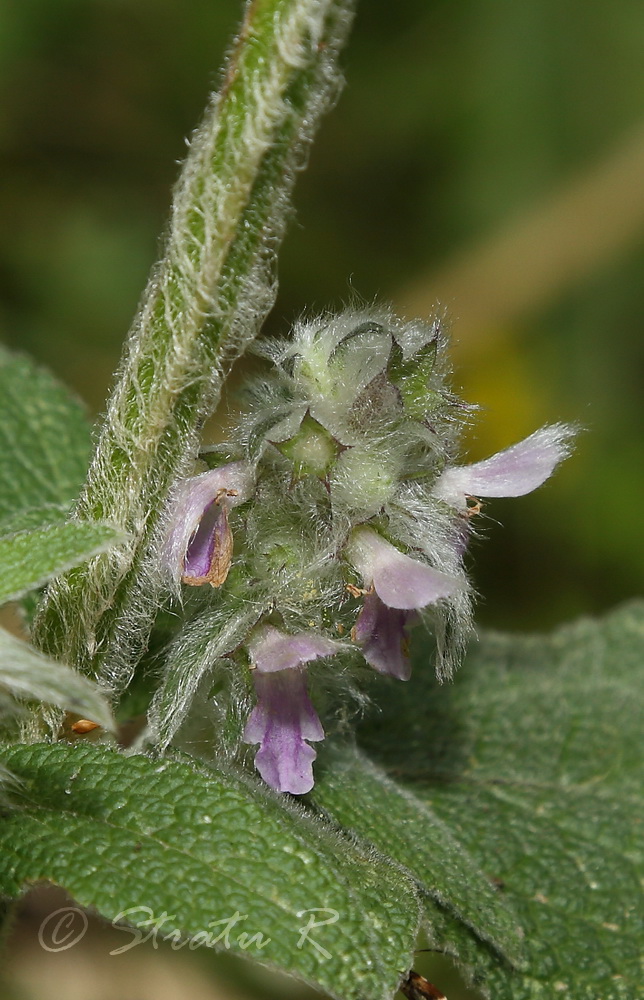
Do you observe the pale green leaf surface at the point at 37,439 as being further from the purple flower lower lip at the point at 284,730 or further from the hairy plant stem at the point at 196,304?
the purple flower lower lip at the point at 284,730

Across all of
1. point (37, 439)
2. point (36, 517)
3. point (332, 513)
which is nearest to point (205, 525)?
point (332, 513)

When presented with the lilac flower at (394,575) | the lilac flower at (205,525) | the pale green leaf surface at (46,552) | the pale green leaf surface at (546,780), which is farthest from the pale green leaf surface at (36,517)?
the pale green leaf surface at (546,780)

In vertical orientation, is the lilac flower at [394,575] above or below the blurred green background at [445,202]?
below

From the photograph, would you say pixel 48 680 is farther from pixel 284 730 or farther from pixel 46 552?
pixel 284 730

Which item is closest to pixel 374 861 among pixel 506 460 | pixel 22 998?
pixel 506 460

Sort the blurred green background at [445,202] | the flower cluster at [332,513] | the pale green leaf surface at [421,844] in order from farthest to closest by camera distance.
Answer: the blurred green background at [445,202] → the pale green leaf surface at [421,844] → the flower cluster at [332,513]

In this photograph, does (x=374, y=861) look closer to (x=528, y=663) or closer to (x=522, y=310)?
(x=528, y=663)
